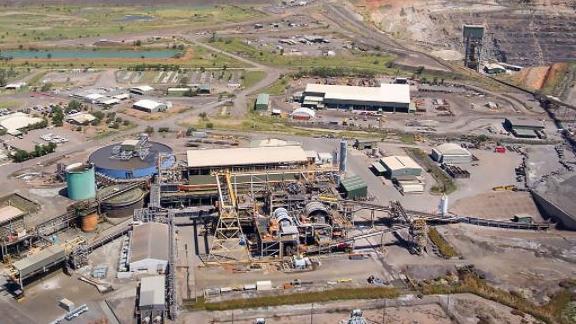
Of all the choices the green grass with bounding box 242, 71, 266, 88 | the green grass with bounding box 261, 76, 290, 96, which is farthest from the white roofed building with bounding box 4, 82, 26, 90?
the green grass with bounding box 261, 76, 290, 96

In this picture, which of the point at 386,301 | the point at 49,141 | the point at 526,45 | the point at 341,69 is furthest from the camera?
the point at 526,45

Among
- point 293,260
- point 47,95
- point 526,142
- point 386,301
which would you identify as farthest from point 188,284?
point 47,95

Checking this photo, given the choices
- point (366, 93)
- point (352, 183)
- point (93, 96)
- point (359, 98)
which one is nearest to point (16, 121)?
point (93, 96)

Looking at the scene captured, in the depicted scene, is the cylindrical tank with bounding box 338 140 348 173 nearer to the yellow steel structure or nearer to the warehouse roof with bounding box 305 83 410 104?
the yellow steel structure

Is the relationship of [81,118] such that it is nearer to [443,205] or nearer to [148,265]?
[148,265]

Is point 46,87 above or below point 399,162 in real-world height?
above

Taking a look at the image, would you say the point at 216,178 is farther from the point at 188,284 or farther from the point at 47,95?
the point at 47,95
